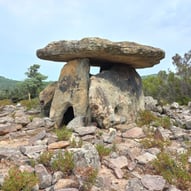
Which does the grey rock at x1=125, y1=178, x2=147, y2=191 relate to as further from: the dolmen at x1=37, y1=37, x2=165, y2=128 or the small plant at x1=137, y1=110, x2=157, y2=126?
the small plant at x1=137, y1=110, x2=157, y2=126

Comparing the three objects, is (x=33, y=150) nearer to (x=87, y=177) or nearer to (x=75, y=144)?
(x=75, y=144)

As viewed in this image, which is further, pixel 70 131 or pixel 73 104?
pixel 73 104

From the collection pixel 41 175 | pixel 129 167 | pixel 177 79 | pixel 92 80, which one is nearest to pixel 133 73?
pixel 92 80

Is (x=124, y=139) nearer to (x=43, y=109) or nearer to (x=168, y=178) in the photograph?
(x=168, y=178)

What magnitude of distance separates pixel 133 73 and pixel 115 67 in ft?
3.06

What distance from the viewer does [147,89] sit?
2905 centimetres

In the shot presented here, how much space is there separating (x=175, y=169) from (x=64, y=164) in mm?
2452

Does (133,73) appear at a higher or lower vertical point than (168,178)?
higher

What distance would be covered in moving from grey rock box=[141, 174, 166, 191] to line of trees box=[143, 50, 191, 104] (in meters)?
19.3

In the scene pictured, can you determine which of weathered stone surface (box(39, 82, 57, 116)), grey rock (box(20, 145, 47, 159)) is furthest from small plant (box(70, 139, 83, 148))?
weathered stone surface (box(39, 82, 57, 116))

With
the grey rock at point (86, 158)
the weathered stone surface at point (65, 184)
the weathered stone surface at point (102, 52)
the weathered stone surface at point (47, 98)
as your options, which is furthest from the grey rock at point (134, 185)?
the weathered stone surface at point (47, 98)

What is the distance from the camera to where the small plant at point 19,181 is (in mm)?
5336

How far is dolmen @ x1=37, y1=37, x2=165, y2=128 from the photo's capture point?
9.97 metres

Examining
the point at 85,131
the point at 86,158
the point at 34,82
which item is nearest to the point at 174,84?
the point at 34,82
